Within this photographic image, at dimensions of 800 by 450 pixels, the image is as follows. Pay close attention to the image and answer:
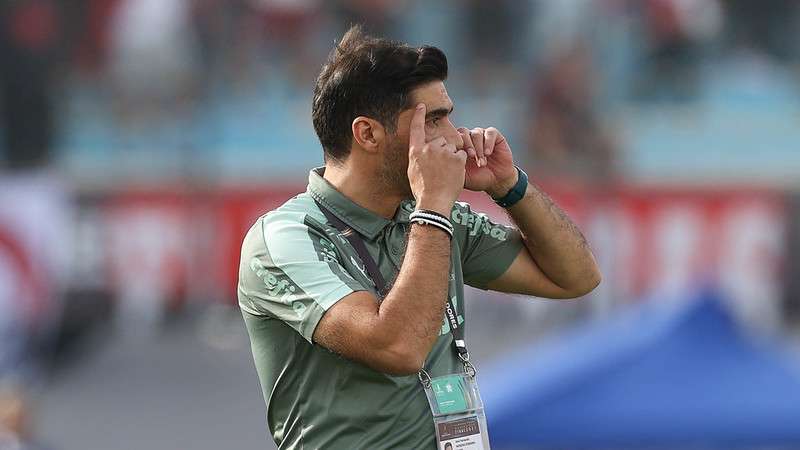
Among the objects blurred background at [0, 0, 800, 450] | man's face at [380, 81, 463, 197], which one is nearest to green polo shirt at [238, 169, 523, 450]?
man's face at [380, 81, 463, 197]

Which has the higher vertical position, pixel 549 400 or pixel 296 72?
pixel 296 72

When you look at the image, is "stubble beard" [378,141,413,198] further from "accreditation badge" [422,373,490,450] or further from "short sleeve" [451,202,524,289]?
"accreditation badge" [422,373,490,450]

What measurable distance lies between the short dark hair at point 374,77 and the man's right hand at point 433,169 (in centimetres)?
7

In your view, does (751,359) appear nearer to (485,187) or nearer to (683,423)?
(683,423)

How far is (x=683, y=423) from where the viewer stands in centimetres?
591

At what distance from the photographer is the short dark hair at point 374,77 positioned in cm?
300

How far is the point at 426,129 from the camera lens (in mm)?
2998

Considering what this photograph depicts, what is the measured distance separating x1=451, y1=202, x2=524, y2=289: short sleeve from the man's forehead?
377mm

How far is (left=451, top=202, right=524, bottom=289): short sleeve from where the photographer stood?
331 centimetres

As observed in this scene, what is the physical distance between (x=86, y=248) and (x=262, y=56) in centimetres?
196

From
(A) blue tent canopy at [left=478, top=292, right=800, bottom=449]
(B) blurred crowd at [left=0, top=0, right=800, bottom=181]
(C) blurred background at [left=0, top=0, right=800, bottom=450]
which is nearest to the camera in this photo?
(A) blue tent canopy at [left=478, top=292, right=800, bottom=449]

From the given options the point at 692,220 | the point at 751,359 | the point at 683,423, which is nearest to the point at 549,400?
the point at 683,423

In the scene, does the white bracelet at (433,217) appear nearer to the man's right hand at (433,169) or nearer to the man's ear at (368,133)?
the man's right hand at (433,169)

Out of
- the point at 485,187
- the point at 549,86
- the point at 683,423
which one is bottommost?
the point at 683,423
